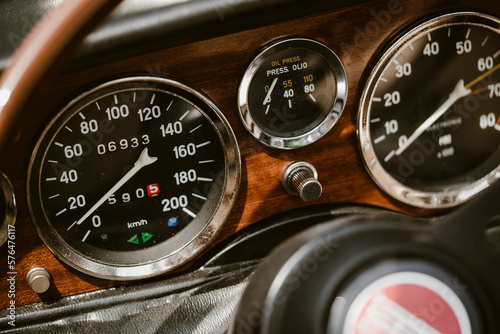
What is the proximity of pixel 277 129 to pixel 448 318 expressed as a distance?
0.96 meters

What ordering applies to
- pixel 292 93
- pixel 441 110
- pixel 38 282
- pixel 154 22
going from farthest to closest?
1. pixel 441 110
2. pixel 292 93
3. pixel 38 282
4. pixel 154 22

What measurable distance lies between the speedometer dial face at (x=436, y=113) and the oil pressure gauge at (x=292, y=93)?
0.12 meters

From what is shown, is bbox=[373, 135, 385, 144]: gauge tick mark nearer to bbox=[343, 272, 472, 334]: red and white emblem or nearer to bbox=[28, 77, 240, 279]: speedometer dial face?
bbox=[28, 77, 240, 279]: speedometer dial face

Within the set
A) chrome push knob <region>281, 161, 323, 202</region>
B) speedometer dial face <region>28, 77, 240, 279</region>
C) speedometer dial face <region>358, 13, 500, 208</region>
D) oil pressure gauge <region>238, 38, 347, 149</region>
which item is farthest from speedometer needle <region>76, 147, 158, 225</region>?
speedometer dial face <region>358, 13, 500, 208</region>

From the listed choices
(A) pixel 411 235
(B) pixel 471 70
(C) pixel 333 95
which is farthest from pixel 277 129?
(A) pixel 411 235

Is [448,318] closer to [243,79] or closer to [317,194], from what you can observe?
[317,194]

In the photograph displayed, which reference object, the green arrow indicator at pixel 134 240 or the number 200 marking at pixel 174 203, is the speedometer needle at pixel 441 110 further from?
the green arrow indicator at pixel 134 240

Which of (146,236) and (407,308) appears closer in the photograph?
(407,308)

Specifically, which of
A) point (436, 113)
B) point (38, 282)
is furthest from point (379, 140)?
point (38, 282)

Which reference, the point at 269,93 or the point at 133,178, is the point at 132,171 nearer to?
the point at 133,178

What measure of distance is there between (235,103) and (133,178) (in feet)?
1.30

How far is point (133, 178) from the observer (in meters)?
1.68

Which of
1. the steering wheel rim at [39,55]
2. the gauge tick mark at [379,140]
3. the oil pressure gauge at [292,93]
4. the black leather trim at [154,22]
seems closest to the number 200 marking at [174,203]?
the oil pressure gauge at [292,93]

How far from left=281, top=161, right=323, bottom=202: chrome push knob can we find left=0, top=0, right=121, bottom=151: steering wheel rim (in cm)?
95
